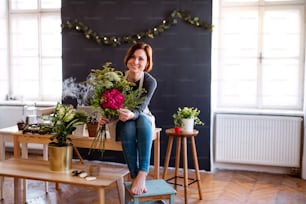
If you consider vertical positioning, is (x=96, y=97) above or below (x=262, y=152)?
above

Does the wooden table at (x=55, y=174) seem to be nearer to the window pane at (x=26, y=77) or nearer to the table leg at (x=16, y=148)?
the table leg at (x=16, y=148)

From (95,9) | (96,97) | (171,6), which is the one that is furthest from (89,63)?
(96,97)

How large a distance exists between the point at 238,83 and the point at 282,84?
532 mm

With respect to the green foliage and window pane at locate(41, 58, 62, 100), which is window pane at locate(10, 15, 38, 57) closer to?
window pane at locate(41, 58, 62, 100)

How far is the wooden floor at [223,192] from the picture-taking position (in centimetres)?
380

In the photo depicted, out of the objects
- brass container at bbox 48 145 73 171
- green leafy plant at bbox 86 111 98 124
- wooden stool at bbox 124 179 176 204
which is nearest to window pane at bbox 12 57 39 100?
green leafy plant at bbox 86 111 98 124

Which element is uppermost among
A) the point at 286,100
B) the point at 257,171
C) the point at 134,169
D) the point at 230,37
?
the point at 230,37

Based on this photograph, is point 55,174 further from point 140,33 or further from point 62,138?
point 140,33

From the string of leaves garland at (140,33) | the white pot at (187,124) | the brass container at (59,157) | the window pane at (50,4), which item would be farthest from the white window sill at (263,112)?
the window pane at (50,4)

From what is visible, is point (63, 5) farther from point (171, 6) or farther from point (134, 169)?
point (134, 169)

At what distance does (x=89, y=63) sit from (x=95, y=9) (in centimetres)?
70

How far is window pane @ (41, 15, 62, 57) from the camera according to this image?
5.73 m

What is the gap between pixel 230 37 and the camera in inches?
196

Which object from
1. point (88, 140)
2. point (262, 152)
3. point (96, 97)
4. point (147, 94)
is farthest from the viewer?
point (262, 152)
